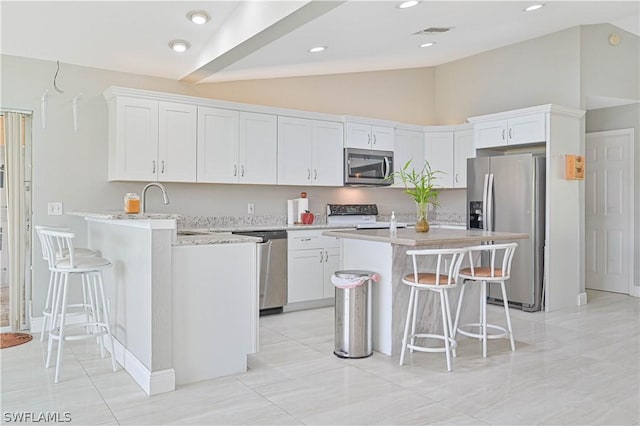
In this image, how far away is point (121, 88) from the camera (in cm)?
457

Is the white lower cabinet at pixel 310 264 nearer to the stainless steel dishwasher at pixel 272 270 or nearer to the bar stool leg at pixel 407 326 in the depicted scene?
the stainless steel dishwasher at pixel 272 270

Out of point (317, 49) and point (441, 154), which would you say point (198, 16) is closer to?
point (317, 49)

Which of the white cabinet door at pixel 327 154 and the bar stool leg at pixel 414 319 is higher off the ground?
the white cabinet door at pixel 327 154

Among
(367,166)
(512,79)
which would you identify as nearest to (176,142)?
(367,166)

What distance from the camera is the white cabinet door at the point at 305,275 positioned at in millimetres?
5340

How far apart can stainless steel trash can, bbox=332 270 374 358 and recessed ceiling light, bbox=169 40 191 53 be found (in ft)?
8.07

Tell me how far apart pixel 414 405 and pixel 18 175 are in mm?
4001

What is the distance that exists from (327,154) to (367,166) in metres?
0.61

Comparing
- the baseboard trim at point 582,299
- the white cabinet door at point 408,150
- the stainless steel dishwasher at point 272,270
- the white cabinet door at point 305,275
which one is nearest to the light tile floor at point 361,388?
the stainless steel dishwasher at point 272,270

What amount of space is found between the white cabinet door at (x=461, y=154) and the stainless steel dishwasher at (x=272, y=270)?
277 centimetres

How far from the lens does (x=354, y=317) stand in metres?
3.77

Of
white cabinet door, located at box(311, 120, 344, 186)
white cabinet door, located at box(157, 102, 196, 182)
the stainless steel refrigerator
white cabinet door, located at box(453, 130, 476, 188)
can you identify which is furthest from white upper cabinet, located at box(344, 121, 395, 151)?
white cabinet door, located at box(157, 102, 196, 182)

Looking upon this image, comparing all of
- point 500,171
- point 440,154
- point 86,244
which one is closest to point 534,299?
point 500,171

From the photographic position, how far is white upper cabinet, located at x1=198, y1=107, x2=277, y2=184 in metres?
5.09
